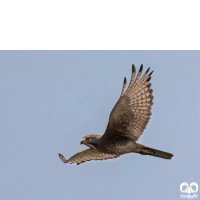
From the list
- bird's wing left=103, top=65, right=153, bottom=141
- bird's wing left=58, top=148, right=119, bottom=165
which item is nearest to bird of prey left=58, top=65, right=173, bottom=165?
bird's wing left=103, top=65, right=153, bottom=141

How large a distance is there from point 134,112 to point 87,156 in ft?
7.66

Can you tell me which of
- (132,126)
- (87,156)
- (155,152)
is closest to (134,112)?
(132,126)

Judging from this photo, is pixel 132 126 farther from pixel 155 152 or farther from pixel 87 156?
pixel 87 156

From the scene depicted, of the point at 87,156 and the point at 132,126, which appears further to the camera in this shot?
the point at 87,156

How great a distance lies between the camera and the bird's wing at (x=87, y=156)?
1047 centimetres

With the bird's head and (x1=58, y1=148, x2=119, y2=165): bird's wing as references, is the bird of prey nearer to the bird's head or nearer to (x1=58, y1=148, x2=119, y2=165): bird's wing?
the bird's head

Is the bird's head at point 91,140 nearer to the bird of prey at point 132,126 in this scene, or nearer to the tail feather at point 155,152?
the bird of prey at point 132,126

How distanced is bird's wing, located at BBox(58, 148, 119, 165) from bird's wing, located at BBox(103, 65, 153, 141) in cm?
137

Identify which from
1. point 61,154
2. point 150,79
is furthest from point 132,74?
point 61,154

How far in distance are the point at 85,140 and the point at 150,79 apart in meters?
2.12

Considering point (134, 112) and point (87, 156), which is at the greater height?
point (134, 112)

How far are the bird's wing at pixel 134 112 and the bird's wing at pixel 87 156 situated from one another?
4.49ft

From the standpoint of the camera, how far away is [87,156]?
10.7m

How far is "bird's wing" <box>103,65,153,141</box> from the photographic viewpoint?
8998mm
